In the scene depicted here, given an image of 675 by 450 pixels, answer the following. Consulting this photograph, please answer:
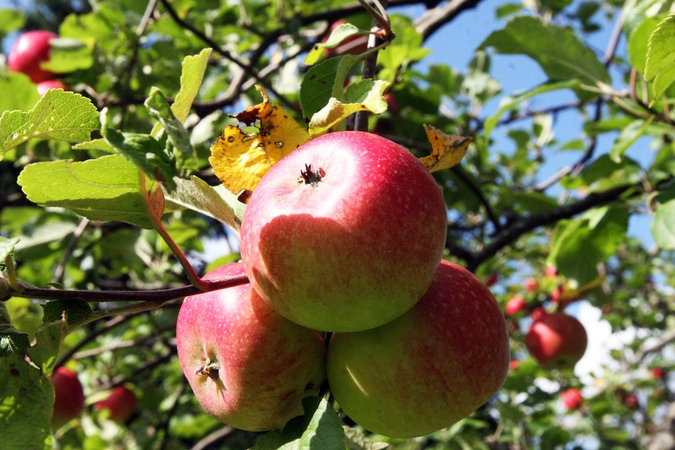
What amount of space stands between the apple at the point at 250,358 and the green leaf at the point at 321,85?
27cm

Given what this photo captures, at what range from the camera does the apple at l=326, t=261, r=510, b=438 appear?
0.76 meters

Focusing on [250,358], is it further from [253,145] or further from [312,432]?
[253,145]

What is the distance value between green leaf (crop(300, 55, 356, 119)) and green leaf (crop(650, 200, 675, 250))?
0.97 metres

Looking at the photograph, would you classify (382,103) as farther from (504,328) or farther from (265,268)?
(504,328)

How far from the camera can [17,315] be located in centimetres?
161

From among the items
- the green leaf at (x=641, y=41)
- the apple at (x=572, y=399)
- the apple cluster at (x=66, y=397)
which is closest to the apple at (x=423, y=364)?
the green leaf at (x=641, y=41)

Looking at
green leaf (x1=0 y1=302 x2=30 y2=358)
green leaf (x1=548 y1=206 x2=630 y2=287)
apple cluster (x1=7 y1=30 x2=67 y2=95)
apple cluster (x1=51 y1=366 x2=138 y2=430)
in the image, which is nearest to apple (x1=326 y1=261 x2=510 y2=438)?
green leaf (x1=0 y1=302 x2=30 y2=358)

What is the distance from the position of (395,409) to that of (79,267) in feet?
5.94

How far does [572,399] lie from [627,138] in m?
2.56

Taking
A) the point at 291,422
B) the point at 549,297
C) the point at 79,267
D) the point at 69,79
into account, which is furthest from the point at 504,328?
the point at 549,297

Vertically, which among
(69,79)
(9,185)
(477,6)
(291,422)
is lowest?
(9,185)

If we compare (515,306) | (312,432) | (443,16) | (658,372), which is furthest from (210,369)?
(658,372)

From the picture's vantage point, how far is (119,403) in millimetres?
2844

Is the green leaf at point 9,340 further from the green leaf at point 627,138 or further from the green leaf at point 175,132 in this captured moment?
the green leaf at point 627,138
